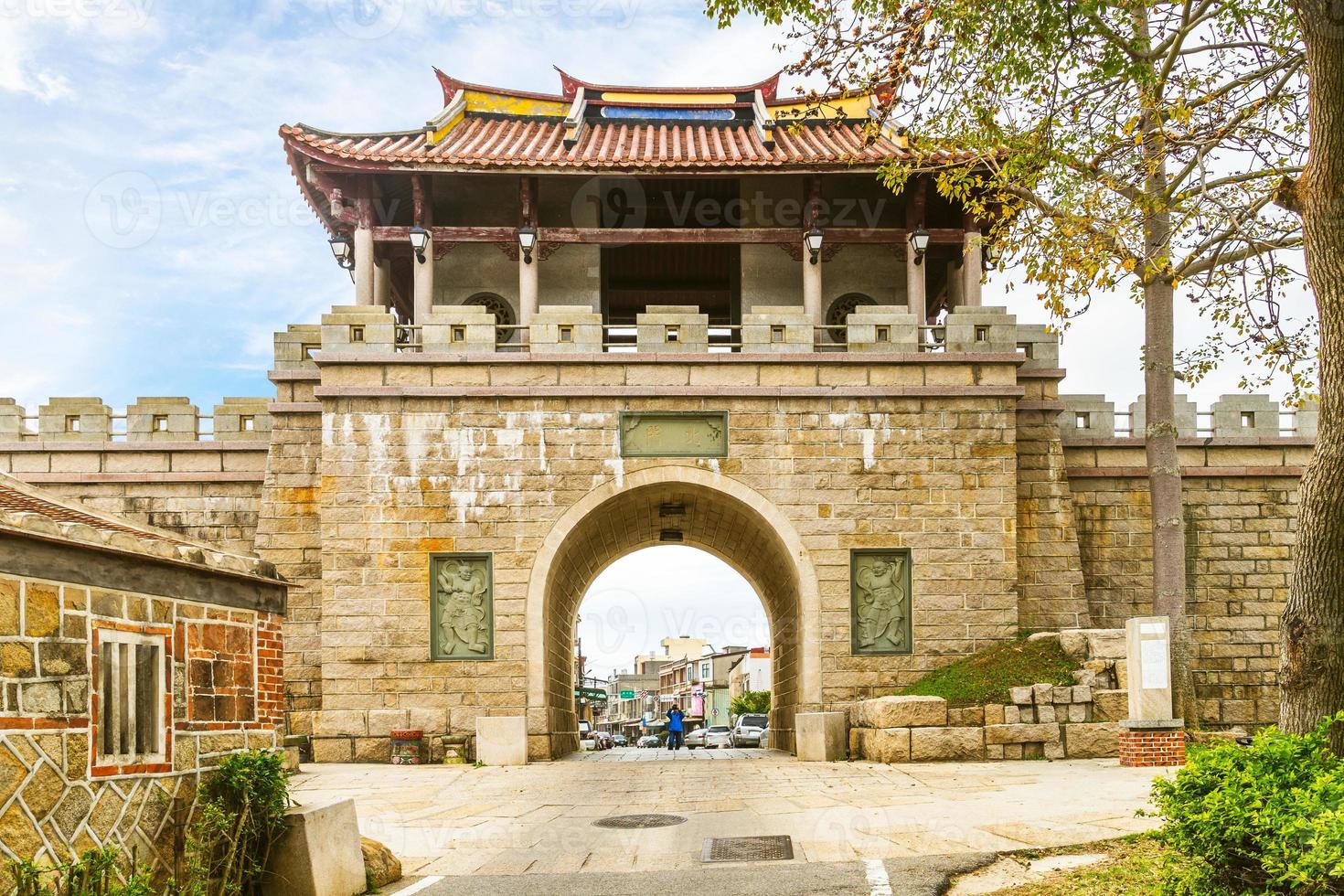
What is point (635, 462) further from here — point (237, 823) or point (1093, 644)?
point (237, 823)

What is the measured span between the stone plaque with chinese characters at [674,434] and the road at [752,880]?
8.31m

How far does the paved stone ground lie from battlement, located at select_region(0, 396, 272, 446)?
5.49 meters

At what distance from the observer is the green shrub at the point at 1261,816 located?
4.26m

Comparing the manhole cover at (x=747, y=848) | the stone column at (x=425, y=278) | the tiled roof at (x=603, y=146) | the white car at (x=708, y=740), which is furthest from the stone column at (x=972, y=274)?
the white car at (x=708, y=740)

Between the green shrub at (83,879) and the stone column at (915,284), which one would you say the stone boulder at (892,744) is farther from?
the green shrub at (83,879)

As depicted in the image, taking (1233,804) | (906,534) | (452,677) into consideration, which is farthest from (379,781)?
(1233,804)

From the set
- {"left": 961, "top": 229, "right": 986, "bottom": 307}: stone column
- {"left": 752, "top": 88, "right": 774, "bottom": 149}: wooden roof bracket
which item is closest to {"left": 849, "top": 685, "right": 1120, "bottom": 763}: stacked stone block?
{"left": 961, "top": 229, "right": 986, "bottom": 307}: stone column

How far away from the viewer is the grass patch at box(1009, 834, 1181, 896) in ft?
18.9

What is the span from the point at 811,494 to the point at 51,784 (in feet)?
37.0

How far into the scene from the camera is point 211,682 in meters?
6.10

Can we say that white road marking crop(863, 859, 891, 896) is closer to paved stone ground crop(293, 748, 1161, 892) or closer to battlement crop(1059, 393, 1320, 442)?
paved stone ground crop(293, 748, 1161, 892)

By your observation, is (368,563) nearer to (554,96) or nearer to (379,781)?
(379,781)

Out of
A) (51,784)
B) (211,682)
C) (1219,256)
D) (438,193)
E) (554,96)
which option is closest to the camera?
(51,784)

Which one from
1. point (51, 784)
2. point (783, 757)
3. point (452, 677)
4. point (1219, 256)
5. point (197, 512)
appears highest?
point (1219, 256)
